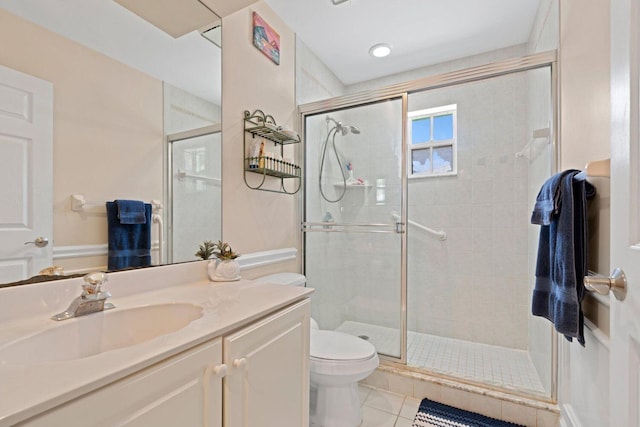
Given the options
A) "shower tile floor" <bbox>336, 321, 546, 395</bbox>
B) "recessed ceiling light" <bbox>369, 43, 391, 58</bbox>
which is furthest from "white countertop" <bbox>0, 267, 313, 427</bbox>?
"recessed ceiling light" <bbox>369, 43, 391, 58</bbox>

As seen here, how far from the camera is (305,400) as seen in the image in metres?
1.14

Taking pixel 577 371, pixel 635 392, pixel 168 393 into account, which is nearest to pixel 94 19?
pixel 168 393

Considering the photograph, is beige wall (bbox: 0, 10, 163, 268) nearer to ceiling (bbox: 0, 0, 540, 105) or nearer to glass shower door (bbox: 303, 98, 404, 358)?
ceiling (bbox: 0, 0, 540, 105)

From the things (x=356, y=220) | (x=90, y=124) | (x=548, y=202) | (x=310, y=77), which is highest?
(x=310, y=77)

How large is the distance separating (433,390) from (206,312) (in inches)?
62.3

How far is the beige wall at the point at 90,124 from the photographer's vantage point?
2.87ft

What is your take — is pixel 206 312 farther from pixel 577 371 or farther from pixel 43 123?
pixel 577 371

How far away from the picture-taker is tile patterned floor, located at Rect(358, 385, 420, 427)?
63.6 inches

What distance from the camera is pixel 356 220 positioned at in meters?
2.39

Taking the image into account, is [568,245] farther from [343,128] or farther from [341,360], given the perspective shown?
[343,128]

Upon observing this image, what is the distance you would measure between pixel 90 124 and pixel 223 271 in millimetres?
756

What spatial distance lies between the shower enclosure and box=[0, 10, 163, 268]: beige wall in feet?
4.45

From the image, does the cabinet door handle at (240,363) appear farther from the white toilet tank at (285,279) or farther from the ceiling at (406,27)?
the ceiling at (406,27)

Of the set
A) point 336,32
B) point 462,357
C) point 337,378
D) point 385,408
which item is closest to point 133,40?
point 336,32
